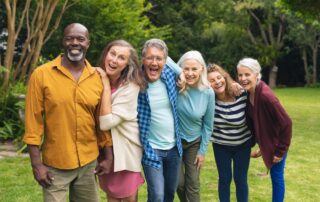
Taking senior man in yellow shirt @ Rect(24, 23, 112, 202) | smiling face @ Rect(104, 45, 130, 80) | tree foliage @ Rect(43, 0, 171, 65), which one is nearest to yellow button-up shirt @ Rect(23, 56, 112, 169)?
senior man in yellow shirt @ Rect(24, 23, 112, 202)

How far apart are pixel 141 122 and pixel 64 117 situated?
755mm

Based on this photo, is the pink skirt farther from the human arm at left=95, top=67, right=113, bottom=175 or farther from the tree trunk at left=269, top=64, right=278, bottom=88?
the tree trunk at left=269, top=64, right=278, bottom=88

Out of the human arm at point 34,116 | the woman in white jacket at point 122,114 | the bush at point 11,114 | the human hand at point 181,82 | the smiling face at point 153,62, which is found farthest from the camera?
the bush at point 11,114

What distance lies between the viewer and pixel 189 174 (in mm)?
4438

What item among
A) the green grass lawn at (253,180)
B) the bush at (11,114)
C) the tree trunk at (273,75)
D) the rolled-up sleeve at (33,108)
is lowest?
the tree trunk at (273,75)

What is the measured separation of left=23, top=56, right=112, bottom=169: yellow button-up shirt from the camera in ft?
10.4

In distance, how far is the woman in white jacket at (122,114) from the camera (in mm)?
3551

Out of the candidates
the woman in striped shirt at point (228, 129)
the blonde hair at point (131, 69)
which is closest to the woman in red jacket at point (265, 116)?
the woman in striped shirt at point (228, 129)

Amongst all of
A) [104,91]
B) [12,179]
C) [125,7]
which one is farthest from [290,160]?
[125,7]

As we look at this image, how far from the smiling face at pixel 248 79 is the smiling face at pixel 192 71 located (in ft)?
1.70

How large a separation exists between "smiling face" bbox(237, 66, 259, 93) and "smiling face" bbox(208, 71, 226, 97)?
0.18 metres

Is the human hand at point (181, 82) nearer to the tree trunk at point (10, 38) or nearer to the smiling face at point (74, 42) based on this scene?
the smiling face at point (74, 42)

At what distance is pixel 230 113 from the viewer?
4.49 m

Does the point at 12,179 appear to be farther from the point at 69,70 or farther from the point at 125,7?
the point at 125,7
